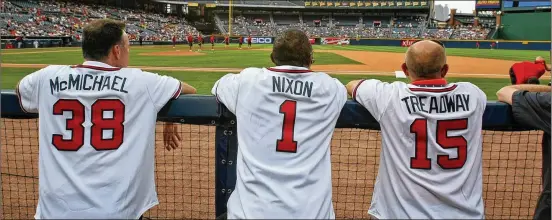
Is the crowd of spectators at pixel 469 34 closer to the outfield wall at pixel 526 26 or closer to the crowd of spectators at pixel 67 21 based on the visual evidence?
the outfield wall at pixel 526 26

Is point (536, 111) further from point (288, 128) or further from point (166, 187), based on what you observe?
point (166, 187)

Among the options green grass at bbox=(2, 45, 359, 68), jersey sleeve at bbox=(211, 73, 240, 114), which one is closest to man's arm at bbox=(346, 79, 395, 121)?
jersey sleeve at bbox=(211, 73, 240, 114)

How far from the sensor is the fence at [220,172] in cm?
288

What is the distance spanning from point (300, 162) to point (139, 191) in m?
0.96

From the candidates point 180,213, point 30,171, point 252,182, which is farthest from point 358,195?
point 30,171

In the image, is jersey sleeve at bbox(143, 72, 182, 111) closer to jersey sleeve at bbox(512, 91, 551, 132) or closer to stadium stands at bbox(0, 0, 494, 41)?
jersey sleeve at bbox(512, 91, 551, 132)

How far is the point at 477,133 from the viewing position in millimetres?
2553

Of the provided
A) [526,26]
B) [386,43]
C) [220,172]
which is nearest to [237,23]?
[386,43]

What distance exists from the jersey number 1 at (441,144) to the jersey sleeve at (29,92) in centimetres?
215

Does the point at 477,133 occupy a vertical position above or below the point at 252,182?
above

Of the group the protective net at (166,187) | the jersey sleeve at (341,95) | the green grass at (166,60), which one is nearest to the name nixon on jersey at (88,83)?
the jersey sleeve at (341,95)

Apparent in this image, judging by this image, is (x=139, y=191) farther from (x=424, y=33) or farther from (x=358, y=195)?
(x=424, y=33)

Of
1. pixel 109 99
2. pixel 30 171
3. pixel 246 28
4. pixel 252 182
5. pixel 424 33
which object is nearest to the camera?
pixel 252 182

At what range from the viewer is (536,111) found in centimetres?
273
